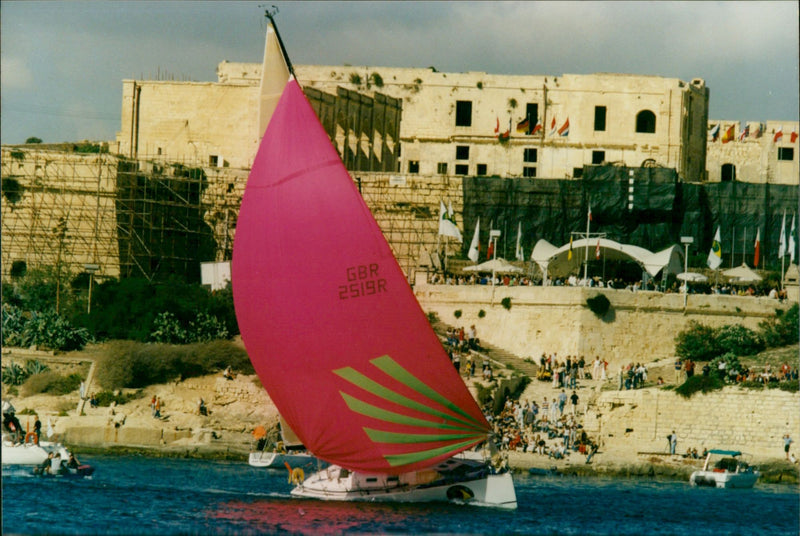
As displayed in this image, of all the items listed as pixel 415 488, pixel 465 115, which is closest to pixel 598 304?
pixel 465 115

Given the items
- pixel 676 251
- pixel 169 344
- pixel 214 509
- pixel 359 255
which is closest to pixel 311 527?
pixel 214 509

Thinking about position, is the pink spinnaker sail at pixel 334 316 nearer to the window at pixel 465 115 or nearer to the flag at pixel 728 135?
the window at pixel 465 115

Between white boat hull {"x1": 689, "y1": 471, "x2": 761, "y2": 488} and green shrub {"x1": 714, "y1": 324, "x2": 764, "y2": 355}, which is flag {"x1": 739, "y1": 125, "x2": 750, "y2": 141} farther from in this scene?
white boat hull {"x1": 689, "y1": 471, "x2": 761, "y2": 488}

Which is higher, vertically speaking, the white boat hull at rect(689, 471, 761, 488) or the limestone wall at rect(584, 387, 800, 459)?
the limestone wall at rect(584, 387, 800, 459)

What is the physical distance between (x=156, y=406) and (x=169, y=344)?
3293 millimetres

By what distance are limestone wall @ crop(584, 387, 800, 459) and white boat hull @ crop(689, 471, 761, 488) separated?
6.80 ft

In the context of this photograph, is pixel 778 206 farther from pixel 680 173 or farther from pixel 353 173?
pixel 353 173

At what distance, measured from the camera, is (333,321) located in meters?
23.2

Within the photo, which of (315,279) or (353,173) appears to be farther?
(353,173)

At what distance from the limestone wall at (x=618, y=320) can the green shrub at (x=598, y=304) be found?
134 millimetres

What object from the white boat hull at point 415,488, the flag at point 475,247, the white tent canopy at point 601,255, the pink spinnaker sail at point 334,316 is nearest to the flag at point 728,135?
the white tent canopy at point 601,255

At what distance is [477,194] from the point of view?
49.8 meters

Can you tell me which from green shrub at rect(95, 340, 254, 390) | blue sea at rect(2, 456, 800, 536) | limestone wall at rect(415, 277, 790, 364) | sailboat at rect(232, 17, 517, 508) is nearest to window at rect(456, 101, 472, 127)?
limestone wall at rect(415, 277, 790, 364)

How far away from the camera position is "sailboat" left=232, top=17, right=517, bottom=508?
23172 millimetres
